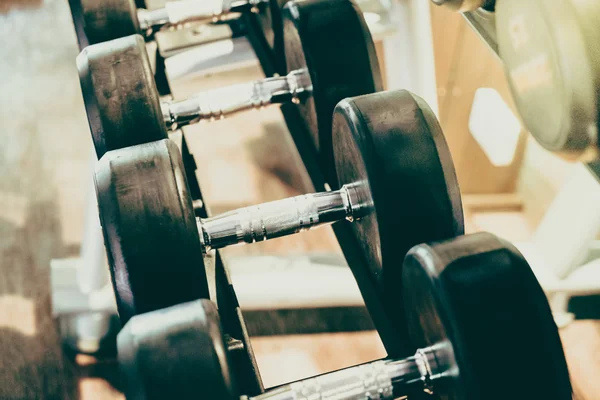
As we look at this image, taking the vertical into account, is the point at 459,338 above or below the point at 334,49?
below

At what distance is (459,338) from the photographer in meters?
0.43

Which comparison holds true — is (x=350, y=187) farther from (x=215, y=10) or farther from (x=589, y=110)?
(x=215, y=10)

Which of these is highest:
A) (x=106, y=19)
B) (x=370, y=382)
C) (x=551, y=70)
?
(x=106, y=19)

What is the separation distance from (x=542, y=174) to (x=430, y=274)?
1102 millimetres

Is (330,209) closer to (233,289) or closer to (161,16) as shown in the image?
(233,289)

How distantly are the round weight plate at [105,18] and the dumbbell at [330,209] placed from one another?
10.4 inches

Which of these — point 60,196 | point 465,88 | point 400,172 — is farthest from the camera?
point 60,196

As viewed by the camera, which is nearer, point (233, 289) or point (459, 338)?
point (459, 338)

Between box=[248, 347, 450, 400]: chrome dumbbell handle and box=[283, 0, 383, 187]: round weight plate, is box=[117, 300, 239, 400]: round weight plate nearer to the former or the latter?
box=[248, 347, 450, 400]: chrome dumbbell handle

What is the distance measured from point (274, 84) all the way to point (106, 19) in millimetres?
230

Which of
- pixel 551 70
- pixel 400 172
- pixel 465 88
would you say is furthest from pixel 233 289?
pixel 465 88

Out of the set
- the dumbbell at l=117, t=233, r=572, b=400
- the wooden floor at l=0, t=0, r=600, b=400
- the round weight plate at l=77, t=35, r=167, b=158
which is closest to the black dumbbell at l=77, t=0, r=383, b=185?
the round weight plate at l=77, t=35, r=167, b=158

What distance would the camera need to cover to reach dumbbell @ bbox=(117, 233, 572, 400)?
0.42 metres

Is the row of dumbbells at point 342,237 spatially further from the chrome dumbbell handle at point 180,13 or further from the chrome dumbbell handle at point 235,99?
the chrome dumbbell handle at point 180,13
